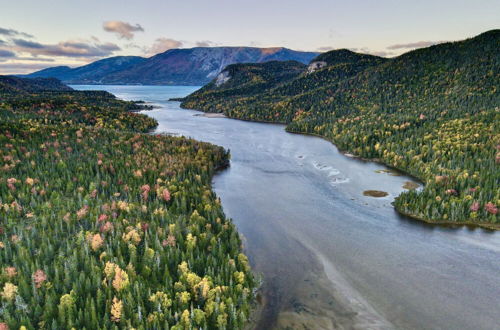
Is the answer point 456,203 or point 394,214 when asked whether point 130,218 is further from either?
point 456,203

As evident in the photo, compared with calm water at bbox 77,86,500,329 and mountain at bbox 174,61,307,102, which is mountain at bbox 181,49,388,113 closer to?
mountain at bbox 174,61,307,102

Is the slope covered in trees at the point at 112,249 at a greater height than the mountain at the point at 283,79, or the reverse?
the mountain at the point at 283,79

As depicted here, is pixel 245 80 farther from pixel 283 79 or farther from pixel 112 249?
Answer: pixel 112 249

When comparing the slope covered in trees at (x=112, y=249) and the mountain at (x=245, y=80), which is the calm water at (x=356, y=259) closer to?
the slope covered in trees at (x=112, y=249)

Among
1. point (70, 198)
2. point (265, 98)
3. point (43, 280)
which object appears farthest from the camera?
point (265, 98)

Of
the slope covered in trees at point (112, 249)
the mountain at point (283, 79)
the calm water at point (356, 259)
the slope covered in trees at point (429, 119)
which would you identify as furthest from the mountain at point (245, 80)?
the slope covered in trees at point (112, 249)

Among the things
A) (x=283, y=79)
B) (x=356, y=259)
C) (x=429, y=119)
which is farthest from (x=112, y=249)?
(x=283, y=79)

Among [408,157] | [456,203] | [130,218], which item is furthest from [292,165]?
[130,218]
